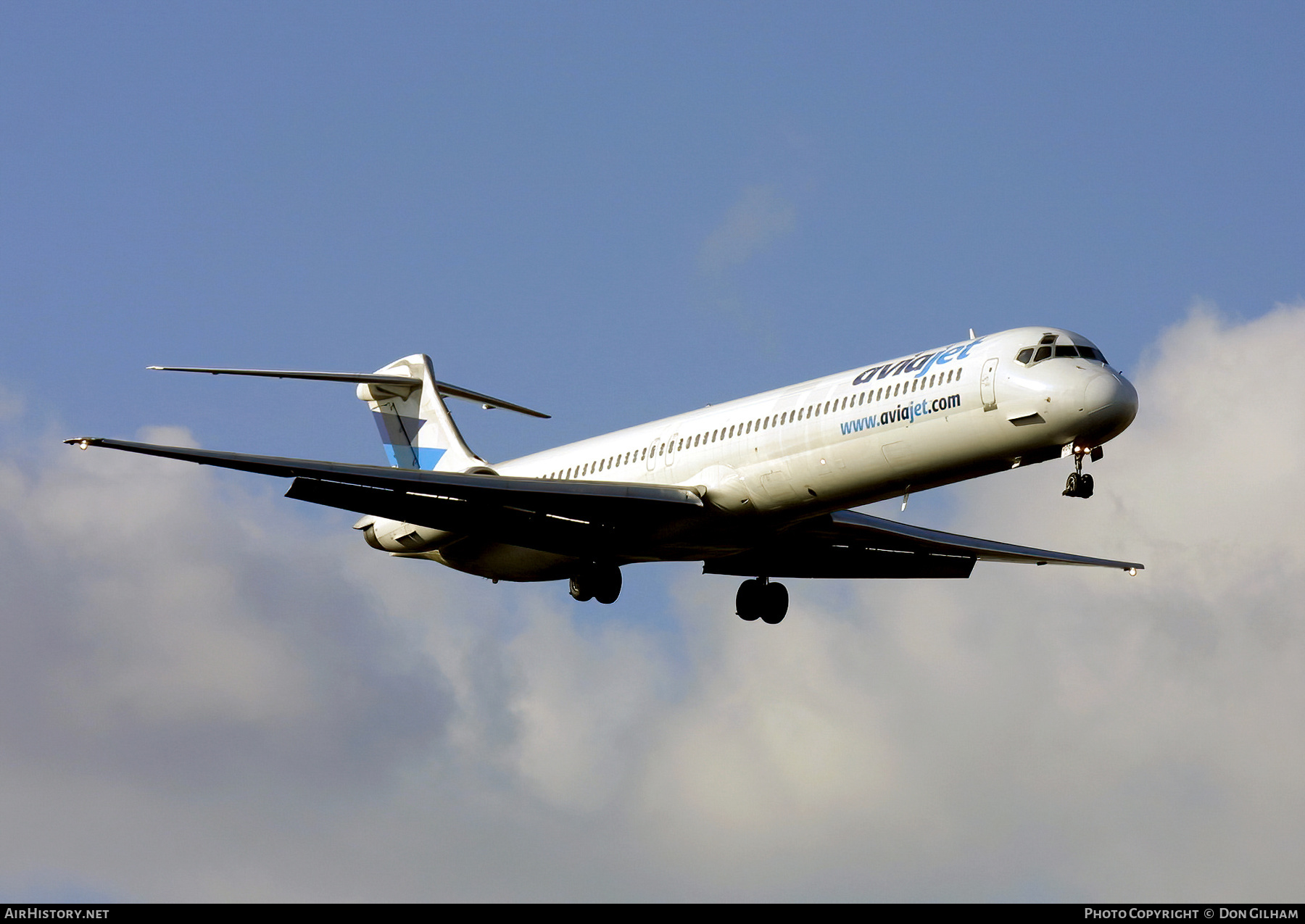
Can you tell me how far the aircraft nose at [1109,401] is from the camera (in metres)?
27.5

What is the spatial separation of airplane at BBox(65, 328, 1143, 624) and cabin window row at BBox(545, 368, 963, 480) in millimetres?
33

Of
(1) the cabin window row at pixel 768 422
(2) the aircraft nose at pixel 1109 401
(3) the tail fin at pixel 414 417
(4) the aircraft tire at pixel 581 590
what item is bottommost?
(4) the aircraft tire at pixel 581 590

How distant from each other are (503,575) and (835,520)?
7157mm

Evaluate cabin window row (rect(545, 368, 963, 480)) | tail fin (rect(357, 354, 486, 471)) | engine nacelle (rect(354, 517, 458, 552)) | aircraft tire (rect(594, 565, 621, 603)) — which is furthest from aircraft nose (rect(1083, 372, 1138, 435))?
tail fin (rect(357, 354, 486, 471))

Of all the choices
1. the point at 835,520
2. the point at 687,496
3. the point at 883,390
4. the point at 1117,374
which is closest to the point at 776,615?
the point at 835,520

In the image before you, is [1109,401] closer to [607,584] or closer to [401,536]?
[607,584]

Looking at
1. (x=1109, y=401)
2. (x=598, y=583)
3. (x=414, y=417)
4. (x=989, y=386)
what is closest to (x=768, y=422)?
(x=989, y=386)

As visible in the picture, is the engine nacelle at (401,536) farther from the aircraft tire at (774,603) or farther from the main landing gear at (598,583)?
the aircraft tire at (774,603)

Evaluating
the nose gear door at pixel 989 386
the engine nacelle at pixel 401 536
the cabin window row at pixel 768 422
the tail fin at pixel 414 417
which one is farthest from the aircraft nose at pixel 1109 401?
the tail fin at pixel 414 417

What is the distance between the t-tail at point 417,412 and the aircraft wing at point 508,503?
652cm

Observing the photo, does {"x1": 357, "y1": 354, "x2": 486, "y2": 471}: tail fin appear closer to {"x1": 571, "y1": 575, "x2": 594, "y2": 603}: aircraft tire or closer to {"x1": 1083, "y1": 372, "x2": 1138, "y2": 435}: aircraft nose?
{"x1": 571, "y1": 575, "x2": 594, "y2": 603}: aircraft tire
